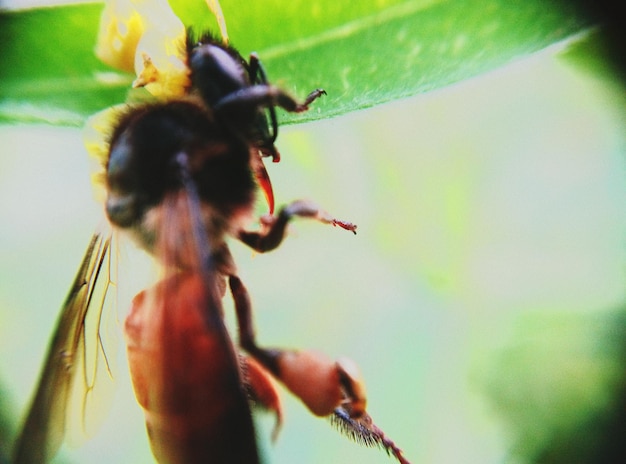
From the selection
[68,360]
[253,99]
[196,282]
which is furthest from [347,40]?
[68,360]

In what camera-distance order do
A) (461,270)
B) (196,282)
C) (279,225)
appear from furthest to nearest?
(461,270) → (279,225) → (196,282)

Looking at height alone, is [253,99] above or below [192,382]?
above

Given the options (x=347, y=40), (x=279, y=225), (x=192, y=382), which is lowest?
(x=192, y=382)

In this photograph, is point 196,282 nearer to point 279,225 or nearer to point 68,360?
point 279,225

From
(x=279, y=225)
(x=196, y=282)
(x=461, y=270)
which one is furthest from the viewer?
(x=461, y=270)

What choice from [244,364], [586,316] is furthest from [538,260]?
[244,364]

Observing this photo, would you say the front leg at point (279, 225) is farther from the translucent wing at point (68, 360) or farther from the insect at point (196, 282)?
the translucent wing at point (68, 360)

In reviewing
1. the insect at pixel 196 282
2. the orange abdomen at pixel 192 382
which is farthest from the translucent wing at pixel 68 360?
the orange abdomen at pixel 192 382

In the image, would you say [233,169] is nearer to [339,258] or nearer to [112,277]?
[112,277]
